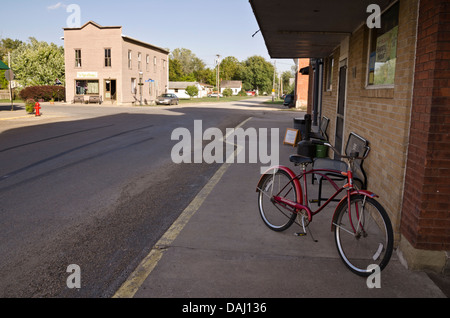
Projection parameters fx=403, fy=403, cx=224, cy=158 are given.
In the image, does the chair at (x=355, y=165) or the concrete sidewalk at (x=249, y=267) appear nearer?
the concrete sidewalk at (x=249, y=267)

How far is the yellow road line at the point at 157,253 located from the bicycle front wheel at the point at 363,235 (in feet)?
6.01

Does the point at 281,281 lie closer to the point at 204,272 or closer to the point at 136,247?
the point at 204,272

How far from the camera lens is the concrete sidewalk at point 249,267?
340cm

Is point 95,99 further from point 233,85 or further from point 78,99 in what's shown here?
point 233,85

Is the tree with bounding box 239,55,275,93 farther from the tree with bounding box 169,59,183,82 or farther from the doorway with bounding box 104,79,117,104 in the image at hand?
the doorway with bounding box 104,79,117,104

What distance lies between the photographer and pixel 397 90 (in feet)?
14.4

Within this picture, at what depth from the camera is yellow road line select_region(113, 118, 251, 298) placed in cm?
343

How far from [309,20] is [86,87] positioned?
43869 mm

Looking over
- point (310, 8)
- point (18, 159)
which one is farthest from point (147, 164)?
point (310, 8)

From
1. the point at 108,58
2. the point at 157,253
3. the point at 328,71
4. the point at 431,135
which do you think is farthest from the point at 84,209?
the point at 108,58

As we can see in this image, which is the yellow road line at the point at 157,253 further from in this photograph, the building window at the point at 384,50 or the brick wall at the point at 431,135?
the building window at the point at 384,50

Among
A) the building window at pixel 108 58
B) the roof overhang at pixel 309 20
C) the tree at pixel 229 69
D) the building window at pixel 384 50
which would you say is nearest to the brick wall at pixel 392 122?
the building window at pixel 384 50

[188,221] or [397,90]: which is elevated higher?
[397,90]

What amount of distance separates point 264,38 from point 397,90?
5831 mm
